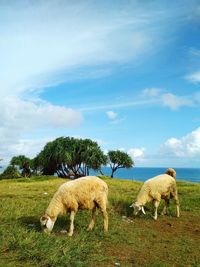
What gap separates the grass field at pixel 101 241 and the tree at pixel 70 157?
43179mm

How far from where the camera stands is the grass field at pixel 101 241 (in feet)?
36.6

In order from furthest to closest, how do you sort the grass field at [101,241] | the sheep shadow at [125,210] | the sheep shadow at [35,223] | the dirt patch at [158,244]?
the sheep shadow at [125,210] < the sheep shadow at [35,223] < the dirt patch at [158,244] < the grass field at [101,241]

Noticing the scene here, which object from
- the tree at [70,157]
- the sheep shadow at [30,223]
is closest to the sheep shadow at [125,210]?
the sheep shadow at [30,223]

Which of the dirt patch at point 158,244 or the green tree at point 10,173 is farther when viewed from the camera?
the green tree at point 10,173

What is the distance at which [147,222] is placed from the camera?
17.7 meters

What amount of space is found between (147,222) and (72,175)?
1920 inches

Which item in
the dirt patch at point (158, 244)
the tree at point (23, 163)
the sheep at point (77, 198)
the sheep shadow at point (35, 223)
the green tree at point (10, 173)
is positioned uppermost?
the tree at point (23, 163)

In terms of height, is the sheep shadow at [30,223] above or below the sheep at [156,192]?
below

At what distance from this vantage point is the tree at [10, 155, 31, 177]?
71875 millimetres

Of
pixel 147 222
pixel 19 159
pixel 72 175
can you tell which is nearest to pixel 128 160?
pixel 72 175

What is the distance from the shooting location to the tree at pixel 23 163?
71875 millimetres

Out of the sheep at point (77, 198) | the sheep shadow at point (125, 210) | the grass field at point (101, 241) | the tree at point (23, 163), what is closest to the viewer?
the grass field at point (101, 241)

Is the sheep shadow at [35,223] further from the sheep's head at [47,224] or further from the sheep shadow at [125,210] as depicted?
the sheep shadow at [125,210]

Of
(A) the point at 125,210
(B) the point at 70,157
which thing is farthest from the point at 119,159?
(A) the point at 125,210
